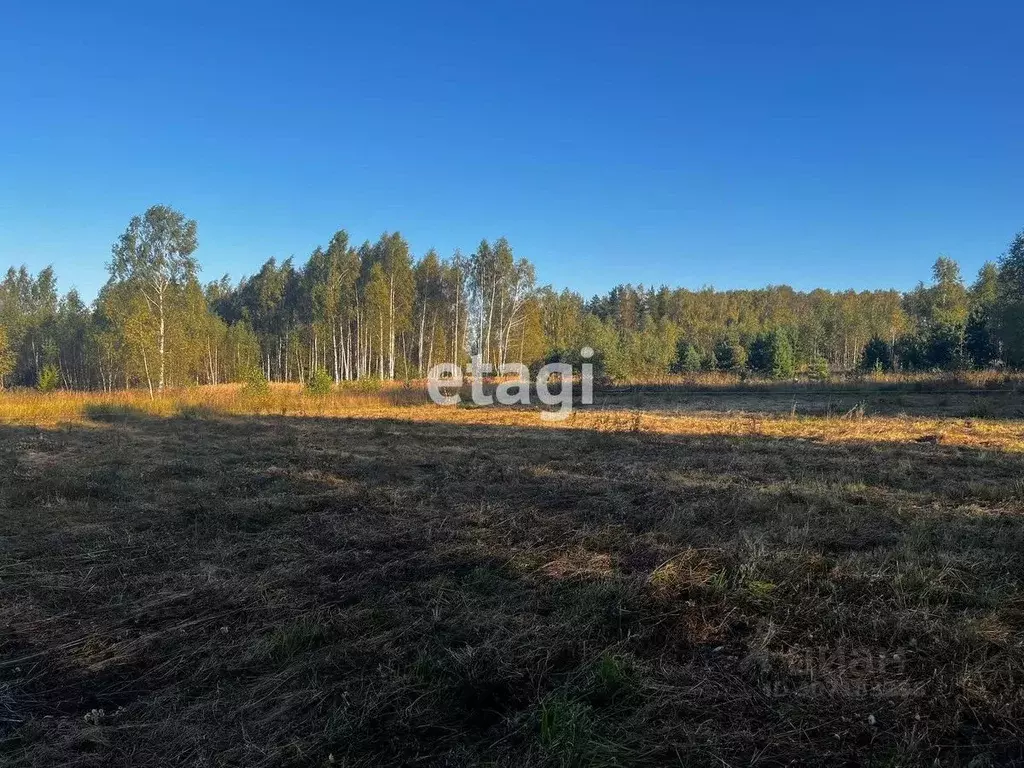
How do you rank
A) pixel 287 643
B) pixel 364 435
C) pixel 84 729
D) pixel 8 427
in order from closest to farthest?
pixel 84 729
pixel 287 643
pixel 364 435
pixel 8 427

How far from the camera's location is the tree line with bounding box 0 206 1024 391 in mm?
26781

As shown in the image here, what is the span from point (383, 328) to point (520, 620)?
37875 mm

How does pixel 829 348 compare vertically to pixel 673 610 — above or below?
above

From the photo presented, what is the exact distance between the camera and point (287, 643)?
2.69 m

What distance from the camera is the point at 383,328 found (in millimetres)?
39156

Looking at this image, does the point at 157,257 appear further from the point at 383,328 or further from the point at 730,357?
the point at 730,357

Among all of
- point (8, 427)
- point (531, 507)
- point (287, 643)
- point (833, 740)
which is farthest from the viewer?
point (8, 427)

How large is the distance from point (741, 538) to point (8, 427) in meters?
17.1

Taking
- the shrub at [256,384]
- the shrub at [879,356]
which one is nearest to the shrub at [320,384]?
the shrub at [256,384]

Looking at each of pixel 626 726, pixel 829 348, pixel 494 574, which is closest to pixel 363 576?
pixel 494 574

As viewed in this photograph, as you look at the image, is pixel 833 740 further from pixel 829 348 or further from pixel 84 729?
pixel 829 348

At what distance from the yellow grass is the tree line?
85.4 inches

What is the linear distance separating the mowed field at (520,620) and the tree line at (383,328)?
704 inches

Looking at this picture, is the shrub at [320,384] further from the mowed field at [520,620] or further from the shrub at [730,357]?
the shrub at [730,357]
